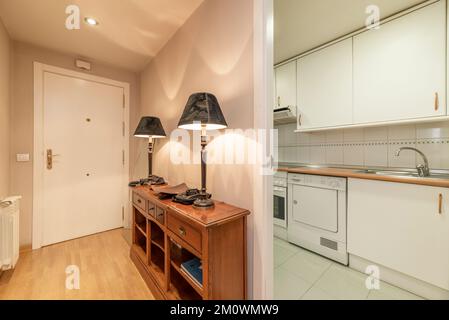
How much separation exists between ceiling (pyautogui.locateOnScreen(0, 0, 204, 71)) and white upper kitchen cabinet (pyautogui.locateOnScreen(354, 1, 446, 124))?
1.76 meters

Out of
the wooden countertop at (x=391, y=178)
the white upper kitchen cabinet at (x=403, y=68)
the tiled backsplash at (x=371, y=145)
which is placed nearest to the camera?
the wooden countertop at (x=391, y=178)

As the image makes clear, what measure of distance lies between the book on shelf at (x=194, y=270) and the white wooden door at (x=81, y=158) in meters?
2.00

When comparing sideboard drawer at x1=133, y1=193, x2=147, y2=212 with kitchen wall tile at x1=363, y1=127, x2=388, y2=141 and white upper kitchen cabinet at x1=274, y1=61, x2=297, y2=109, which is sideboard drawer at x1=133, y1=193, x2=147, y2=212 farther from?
kitchen wall tile at x1=363, y1=127, x2=388, y2=141

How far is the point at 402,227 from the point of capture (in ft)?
4.92

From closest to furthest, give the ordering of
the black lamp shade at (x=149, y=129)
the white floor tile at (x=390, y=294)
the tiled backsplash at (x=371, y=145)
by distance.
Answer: the white floor tile at (x=390, y=294) < the tiled backsplash at (x=371, y=145) < the black lamp shade at (x=149, y=129)

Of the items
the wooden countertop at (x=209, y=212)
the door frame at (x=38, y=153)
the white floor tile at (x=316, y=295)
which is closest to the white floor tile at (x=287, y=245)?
the white floor tile at (x=316, y=295)

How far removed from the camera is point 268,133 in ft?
3.62

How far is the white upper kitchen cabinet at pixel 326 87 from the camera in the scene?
210cm

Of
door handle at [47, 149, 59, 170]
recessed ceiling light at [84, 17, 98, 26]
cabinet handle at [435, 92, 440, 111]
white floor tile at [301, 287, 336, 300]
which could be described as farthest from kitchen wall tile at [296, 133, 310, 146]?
door handle at [47, 149, 59, 170]

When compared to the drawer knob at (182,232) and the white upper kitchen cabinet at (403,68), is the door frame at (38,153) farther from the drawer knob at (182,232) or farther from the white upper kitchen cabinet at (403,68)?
the white upper kitchen cabinet at (403,68)

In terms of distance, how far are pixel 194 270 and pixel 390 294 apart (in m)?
1.57

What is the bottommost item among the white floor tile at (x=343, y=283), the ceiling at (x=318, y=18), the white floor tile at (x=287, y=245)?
the white floor tile at (x=343, y=283)

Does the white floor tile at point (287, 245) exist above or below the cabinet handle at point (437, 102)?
below

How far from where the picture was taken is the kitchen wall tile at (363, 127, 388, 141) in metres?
2.07
